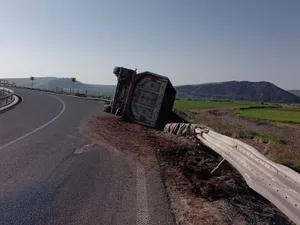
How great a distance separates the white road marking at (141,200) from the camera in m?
5.18

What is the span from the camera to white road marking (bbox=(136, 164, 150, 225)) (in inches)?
204

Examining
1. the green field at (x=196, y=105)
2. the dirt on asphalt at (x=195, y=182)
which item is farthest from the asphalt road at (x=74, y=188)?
the green field at (x=196, y=105)

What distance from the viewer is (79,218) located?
5066mm

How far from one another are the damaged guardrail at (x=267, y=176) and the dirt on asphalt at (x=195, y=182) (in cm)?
45

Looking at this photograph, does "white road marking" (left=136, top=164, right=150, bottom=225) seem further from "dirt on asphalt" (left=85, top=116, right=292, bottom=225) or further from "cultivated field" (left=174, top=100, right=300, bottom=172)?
"cultivated field" (left=174, top=100, right=300, bottom=172)

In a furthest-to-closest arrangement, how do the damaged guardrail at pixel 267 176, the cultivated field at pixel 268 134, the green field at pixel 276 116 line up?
the green field at pixel 276 116 → the cultivated field at pixel 268 134 → the damaged guardrail at pixel 267 176

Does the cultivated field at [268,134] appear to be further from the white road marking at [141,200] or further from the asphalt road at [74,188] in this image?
the asphalt road at [74,188]

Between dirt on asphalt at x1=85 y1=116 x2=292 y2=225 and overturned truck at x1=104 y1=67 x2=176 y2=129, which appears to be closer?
dirt on asphalt at x1=85 y1=116 x2=292 y2=225

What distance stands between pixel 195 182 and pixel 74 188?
8.02ft

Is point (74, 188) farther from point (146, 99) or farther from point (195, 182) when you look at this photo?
point (146, 99)

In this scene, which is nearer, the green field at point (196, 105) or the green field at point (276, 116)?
the green field at point (276, 116)

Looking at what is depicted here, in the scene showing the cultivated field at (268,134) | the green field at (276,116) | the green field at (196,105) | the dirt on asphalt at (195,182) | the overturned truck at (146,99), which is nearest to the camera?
the dirt on asphalt at (195,182)

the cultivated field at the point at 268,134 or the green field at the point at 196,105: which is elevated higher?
the cultivated field at the point at 268,134

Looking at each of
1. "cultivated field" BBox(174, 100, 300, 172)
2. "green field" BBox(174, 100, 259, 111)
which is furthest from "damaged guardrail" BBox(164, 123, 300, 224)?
"green field" BBox(174, 100, 259, 111)
